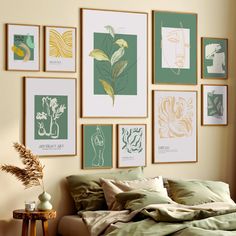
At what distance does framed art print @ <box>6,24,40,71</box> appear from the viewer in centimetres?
601

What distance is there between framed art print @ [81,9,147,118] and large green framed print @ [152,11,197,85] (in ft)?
0.44

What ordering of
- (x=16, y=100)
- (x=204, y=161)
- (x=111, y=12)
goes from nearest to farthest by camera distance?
(x=16, y=100) < (x=111, y=12) < (x=204, y=161)

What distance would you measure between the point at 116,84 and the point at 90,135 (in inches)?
20.8

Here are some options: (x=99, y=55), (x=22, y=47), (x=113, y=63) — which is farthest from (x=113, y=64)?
(x=22, y=47)

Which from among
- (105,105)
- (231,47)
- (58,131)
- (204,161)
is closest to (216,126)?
(204,161)

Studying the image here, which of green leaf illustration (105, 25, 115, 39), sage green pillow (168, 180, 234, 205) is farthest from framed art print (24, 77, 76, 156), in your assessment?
sage green pillow (168, 180, 234, 205)

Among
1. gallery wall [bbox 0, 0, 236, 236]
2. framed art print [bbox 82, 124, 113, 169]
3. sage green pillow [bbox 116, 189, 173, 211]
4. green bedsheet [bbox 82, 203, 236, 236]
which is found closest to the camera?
green bedsheet [bbox 82, 203, 236, 236]

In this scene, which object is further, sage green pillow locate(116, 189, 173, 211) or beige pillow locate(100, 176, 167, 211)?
beige pillow locate(100, 176, 167, 211)

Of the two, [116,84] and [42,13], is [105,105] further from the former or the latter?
[42,13]

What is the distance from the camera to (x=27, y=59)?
607cm

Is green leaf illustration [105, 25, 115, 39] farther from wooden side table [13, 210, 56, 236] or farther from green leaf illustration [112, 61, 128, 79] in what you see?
wooden side table [13, 210, 56, 236]

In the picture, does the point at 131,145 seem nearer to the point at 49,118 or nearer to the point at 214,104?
the point at 49,118

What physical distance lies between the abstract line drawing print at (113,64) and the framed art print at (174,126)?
1.07ft

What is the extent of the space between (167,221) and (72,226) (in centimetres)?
101
